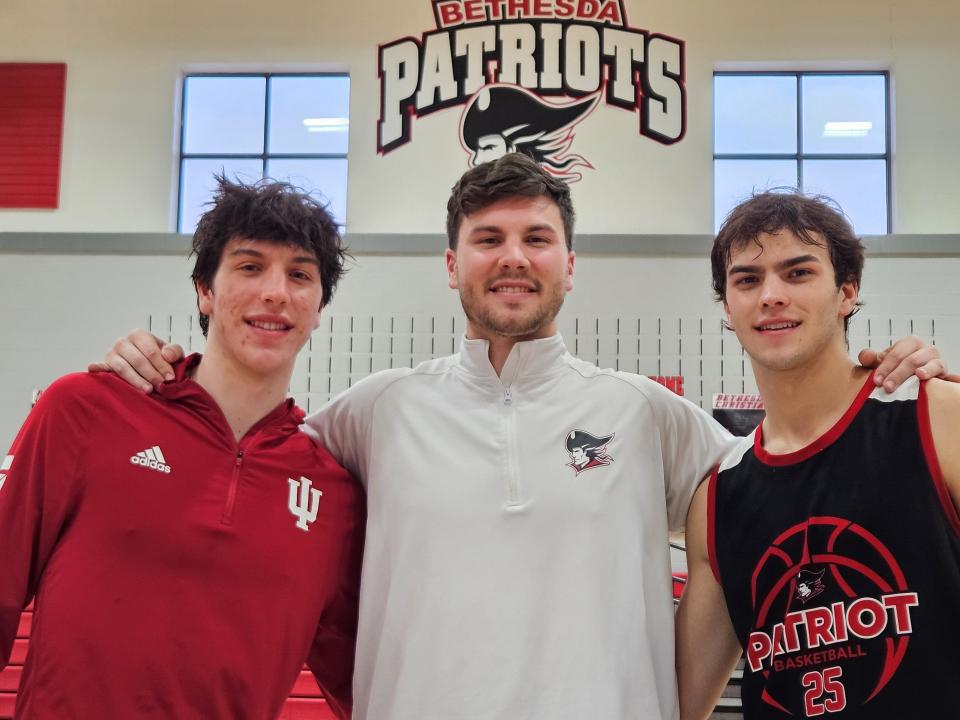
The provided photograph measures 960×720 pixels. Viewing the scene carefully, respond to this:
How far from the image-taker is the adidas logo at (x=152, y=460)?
1.70 metres

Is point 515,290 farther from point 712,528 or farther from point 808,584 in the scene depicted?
point 808,584

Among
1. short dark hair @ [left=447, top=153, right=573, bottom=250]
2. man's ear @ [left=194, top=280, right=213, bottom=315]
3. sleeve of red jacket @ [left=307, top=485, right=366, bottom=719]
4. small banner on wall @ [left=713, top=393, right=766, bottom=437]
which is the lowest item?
sleeve of red jacket @ [left=307, top=485, right=366, bottom=719]

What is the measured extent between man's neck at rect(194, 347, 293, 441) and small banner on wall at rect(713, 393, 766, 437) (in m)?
3.31

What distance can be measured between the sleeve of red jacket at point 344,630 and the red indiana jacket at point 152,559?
12cm

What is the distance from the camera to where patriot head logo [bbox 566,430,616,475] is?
181 cm

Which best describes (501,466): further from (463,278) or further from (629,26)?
(629,26)

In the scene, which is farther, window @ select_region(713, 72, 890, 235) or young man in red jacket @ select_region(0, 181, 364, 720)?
window @ select_region(713, 72, 890, 235)

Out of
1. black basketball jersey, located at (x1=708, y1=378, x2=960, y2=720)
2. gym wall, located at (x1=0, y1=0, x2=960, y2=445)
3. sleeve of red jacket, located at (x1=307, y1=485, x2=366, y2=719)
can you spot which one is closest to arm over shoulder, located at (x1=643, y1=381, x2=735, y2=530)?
black basketball jersey, located at (x1=708, y1=378, x2=960, y2=720)

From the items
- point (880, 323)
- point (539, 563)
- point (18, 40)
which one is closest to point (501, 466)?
point (539, 563)

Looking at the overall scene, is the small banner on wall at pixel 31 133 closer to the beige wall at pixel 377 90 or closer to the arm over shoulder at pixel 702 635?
the beige wall at pixel 377 90

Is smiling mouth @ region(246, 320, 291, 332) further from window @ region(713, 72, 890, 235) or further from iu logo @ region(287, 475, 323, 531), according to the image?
window @ region(713, 72, 890, 235)

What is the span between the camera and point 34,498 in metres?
1.62

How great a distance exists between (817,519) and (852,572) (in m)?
0.12

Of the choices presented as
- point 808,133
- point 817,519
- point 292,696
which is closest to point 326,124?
point 808,133
